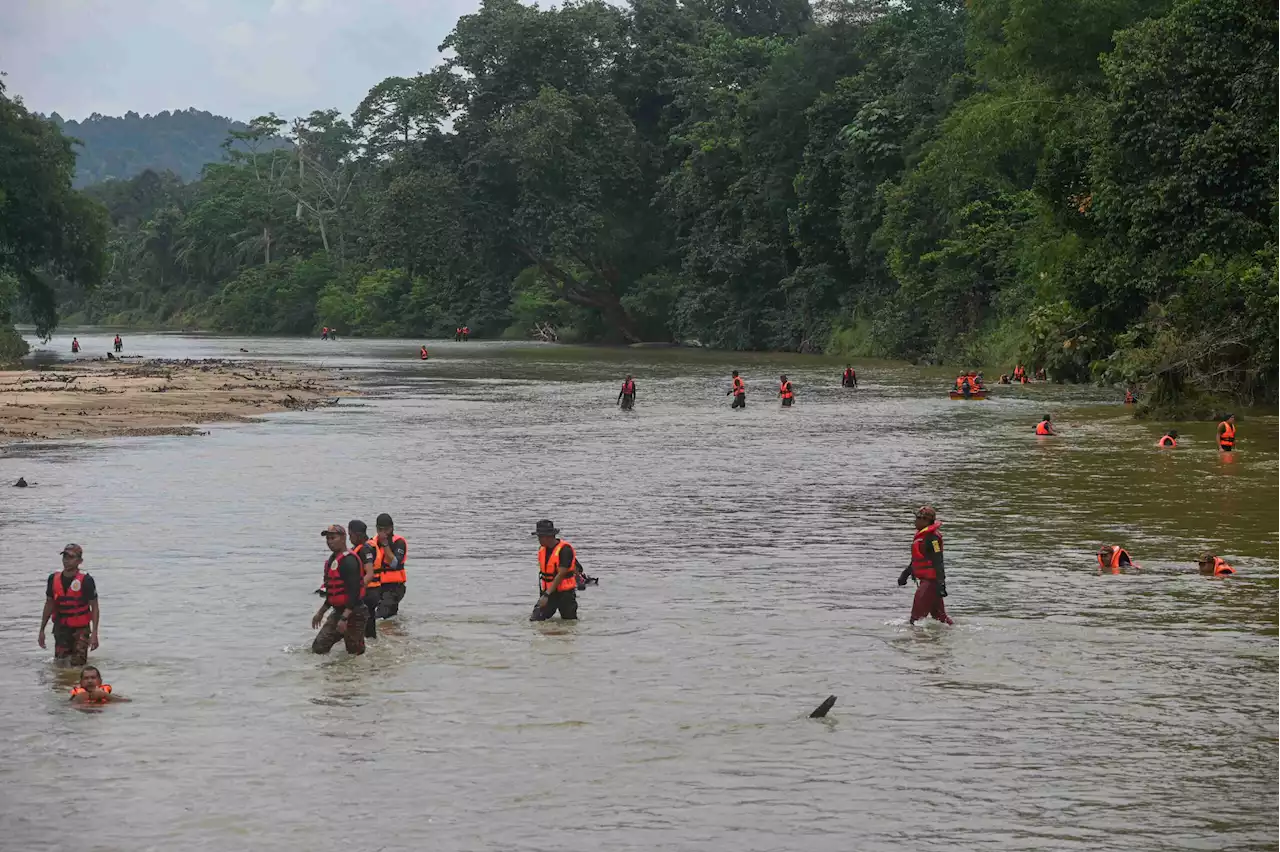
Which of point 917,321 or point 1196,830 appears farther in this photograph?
point 917,321

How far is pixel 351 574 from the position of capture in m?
15.5

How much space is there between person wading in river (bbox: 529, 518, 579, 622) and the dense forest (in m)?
26.3

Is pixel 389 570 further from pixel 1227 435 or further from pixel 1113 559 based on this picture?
pixel 1227 435

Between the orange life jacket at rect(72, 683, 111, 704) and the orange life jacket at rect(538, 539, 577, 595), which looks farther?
the orange life jacket at rect(538, 539, 577, 595)

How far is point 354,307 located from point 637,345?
43509 mm

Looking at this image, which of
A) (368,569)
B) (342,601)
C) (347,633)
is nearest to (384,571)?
(368,569)

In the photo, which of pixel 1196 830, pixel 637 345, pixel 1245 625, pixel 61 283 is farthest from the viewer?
pixel 61 283

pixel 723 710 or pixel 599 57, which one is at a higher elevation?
pixel 599 57

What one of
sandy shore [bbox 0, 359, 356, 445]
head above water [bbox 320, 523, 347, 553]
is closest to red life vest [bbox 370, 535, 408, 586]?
head above water [bbox 320, 523, 347, 553]

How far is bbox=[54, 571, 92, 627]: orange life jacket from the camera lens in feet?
49.7

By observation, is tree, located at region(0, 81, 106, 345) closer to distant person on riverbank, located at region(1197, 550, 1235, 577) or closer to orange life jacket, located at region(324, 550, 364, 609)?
orange life jacket, located at region(324, 550, 364, 609)

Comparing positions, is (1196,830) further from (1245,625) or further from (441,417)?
(441,417)

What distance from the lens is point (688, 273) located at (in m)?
98.0

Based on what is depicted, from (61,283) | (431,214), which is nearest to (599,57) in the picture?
(431,214)
